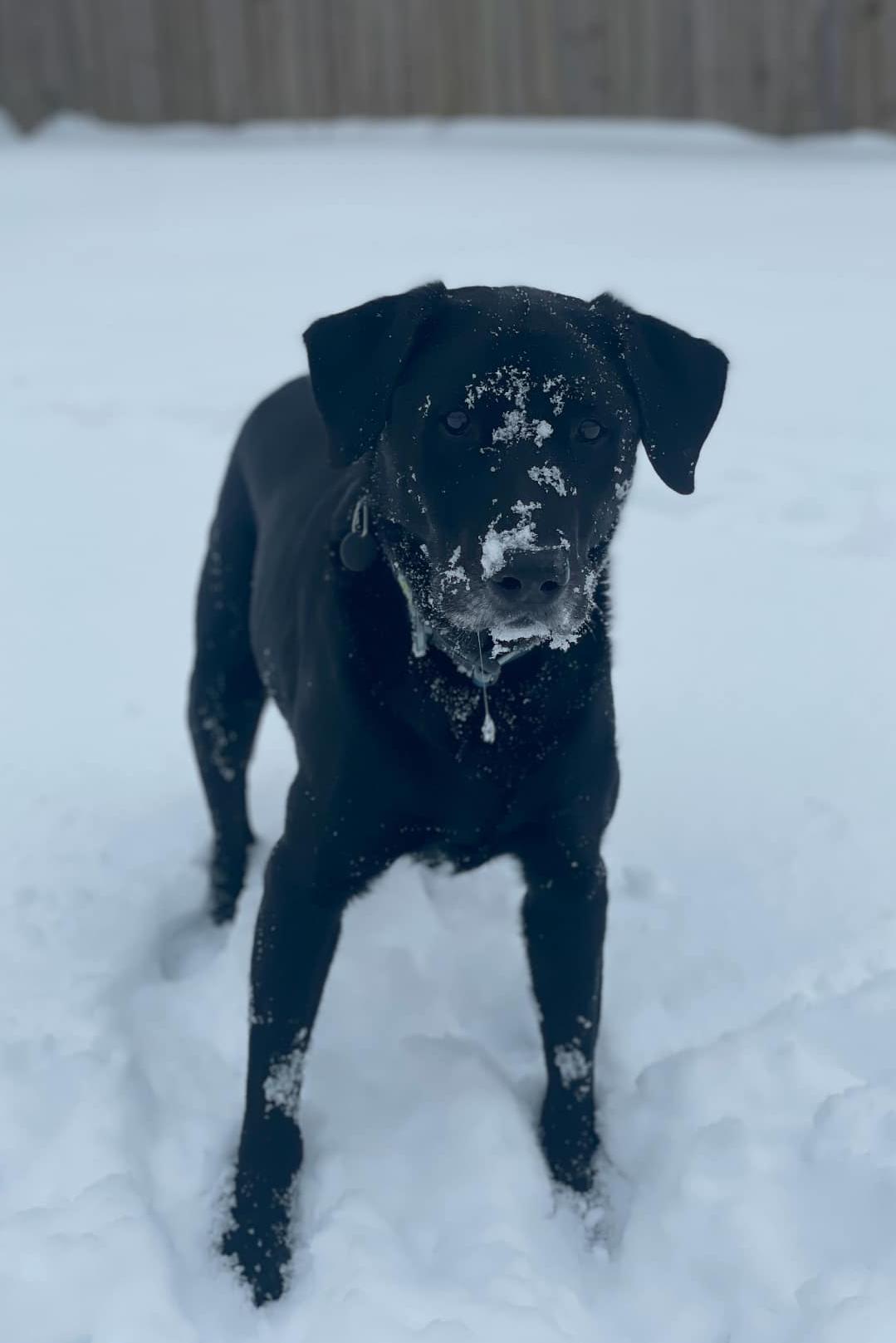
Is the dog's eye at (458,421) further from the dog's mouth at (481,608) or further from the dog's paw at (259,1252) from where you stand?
the dog's paw at (259,1252)

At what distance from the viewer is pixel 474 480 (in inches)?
76.0

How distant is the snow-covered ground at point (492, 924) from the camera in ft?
6.86

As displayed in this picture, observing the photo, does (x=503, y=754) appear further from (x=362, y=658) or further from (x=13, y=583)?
(x=13, y=583)

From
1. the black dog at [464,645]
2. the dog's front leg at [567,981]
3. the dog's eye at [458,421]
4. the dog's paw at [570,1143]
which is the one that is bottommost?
the dog's paw at [570,1143]

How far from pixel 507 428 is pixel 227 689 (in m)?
1.16

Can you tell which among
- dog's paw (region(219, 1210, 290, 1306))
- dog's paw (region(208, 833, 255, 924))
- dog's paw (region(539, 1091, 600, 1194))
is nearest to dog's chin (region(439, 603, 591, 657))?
dog's paw (region(539, 1091, 600, 1194))

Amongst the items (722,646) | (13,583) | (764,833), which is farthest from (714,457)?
(13,583)

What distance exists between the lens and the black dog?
1947 mm

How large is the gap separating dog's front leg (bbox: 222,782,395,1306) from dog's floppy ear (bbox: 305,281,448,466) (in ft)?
1.91

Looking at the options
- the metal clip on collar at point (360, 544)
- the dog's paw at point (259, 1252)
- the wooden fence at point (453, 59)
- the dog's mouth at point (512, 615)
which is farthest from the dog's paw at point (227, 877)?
the wooden fence at point (453, 59)

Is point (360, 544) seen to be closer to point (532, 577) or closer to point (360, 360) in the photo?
point (360, 360)

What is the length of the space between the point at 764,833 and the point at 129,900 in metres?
1.39

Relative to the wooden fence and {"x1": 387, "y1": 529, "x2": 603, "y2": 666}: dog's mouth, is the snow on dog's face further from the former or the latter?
the wooden fence

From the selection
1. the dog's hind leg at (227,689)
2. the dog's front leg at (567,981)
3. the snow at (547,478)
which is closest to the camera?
the snow at (547,478)
